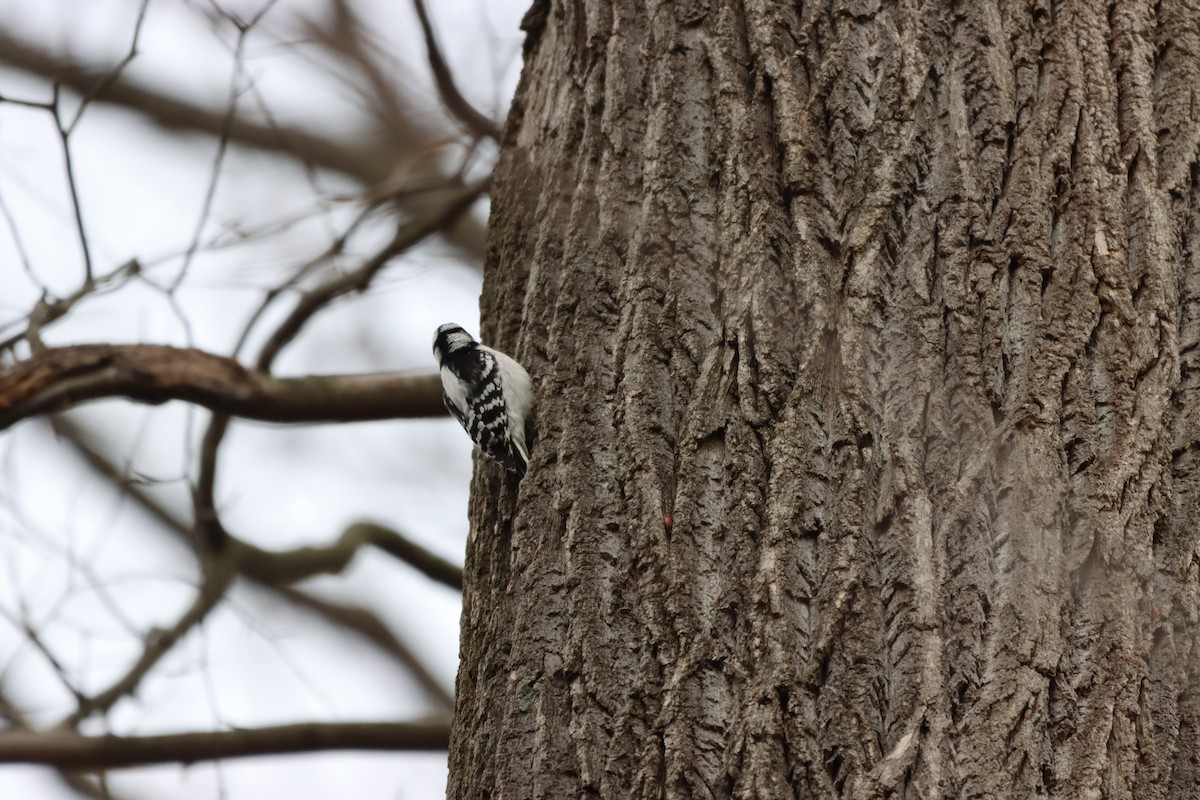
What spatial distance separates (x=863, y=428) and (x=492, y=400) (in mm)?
1794

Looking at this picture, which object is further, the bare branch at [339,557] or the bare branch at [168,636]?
the bare branch at [339,557]

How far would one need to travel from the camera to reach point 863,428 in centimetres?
203

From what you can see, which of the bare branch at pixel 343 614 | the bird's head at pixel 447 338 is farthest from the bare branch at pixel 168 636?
the bare branch at pixel 343 614

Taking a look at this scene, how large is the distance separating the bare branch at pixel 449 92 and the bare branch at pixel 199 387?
1269 millimetres

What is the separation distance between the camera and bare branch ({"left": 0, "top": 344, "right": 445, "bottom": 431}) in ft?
12.5

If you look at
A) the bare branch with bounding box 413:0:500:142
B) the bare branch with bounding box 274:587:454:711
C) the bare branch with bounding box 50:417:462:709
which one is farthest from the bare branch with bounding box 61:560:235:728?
the bare branch with bounding box 274:587:454:711

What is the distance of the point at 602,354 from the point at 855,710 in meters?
0.96

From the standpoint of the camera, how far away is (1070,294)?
2.11 m

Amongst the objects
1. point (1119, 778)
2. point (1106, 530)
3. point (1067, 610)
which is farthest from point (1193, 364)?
point (1119, 778)

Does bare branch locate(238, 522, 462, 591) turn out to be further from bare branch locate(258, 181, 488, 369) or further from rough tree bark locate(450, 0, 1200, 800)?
rough tree bark locate(450, 0, 1200, 800)

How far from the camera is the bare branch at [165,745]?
12.7 feet

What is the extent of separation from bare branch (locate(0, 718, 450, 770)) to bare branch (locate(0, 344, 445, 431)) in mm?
1085

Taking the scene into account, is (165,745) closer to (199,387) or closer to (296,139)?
(199,387)

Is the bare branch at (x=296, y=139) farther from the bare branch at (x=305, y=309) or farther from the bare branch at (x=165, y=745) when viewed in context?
the bare branch at (x=165, y=745)
